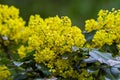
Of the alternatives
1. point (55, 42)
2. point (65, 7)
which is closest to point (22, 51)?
point (55, 42)

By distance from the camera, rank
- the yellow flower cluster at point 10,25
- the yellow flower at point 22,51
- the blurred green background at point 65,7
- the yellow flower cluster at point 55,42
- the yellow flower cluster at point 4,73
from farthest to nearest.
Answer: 1. the blurred green background at point 65,7
2. the yellow flower cluster at point 10,25
3. the yellow flower at point 22,51
4. the yellow flower cluster at point 4,73
5. the yellow flower cluster at point 55,42

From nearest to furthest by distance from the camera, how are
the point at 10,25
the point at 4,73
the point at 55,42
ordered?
the point at 55,42 < the point at 4,73 < the point at 10,25

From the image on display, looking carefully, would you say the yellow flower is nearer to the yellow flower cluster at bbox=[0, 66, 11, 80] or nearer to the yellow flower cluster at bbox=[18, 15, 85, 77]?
the yellow flower cluster at bbox=[0, 66, 11, 80]

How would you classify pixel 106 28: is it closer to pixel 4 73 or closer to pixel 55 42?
pixel 55 42

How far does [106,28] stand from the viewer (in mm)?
2314

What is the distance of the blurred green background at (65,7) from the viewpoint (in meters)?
6.49

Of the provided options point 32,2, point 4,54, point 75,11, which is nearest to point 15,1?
point 32,2

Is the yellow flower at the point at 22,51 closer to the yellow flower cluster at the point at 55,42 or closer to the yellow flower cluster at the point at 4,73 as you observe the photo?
the yellow flower cluster at the point at 4,73

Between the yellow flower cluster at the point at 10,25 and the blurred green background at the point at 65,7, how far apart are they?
11.0 feet

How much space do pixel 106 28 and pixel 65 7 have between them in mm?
4712

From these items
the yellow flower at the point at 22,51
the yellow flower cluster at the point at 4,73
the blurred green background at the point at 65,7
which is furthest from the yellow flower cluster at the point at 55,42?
the blurred green background at the point at 65,7

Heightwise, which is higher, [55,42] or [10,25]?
[10,25]

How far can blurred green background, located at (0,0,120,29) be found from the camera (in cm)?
649

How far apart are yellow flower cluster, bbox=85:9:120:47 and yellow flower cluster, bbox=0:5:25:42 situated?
65 cm
